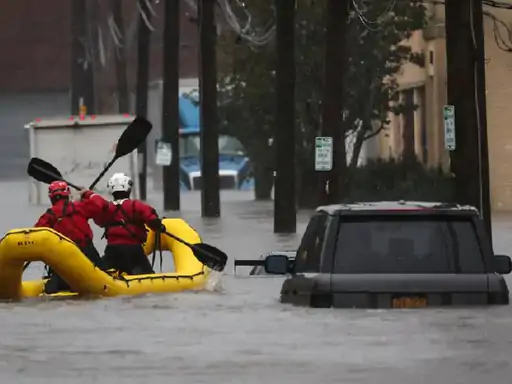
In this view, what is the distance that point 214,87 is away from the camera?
40.2 meters

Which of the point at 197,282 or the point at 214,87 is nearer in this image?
the point at 197,282

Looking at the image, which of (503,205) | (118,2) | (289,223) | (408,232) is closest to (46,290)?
(408,232)

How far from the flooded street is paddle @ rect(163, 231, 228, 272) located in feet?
3.40

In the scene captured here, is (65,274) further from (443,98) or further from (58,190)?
(443,98)

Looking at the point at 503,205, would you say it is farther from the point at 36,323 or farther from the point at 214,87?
the point at 36,323

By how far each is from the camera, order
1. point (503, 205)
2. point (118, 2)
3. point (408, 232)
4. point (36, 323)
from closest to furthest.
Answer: point (408, 232)
point (36, 323)
point (503, 205)
point (118, 2)

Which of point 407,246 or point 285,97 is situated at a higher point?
point 285,97

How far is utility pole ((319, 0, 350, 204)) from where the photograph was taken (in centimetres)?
3077

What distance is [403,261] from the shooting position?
546 inches

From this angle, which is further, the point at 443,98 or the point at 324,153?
the point at 443,98

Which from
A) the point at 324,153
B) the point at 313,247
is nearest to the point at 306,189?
the point at 324,153

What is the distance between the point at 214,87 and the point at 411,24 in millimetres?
6057

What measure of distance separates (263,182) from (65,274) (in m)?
37.9

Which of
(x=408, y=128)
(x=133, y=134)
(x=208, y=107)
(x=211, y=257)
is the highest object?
(x=208, y=107)
